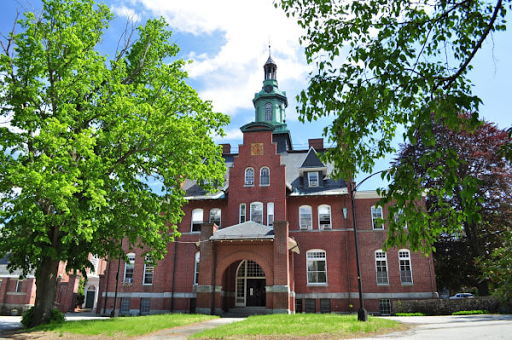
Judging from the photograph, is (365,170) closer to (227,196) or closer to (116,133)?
(116,133)

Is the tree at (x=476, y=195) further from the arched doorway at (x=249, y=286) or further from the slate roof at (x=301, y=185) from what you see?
the arched doorway at (x=249, y=286)

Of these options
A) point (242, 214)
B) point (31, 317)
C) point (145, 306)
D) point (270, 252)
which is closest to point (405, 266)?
point (270, 252)

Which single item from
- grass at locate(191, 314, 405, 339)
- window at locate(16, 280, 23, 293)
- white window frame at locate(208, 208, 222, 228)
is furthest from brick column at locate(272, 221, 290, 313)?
window at locate(16, 280, 23, 293)

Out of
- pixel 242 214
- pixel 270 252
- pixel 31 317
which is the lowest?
pixel 31 317

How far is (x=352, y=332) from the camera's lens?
13305 mm

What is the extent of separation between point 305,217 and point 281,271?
7.12 m

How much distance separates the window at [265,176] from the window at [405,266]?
463 inches

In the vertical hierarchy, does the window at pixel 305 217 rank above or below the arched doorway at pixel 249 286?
above

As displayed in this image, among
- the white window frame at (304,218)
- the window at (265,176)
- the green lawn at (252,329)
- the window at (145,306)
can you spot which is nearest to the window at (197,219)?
the window at (265,176)

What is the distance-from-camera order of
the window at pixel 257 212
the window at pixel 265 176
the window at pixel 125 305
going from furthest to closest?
the window at pixel 265 176 → the window at pixel 125 305 → the window at pixel 257 212

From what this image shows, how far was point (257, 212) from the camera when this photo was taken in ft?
96.5

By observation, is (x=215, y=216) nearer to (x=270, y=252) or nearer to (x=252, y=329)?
(x=270, y=252)

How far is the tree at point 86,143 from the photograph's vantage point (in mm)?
13828

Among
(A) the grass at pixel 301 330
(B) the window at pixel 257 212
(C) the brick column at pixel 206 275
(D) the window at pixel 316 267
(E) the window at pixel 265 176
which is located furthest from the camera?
(E) the window at pixel 265 176
